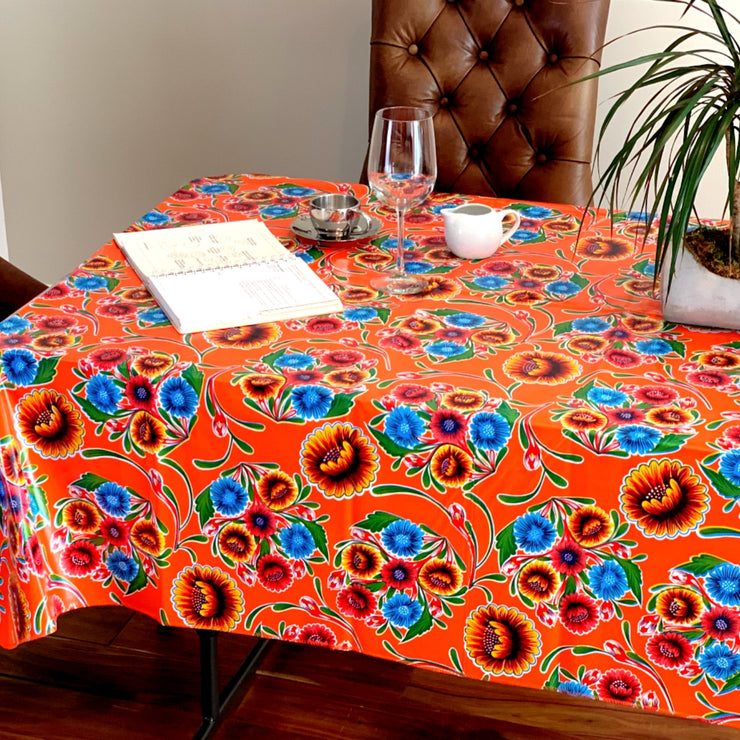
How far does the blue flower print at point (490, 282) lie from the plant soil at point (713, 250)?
25 cm

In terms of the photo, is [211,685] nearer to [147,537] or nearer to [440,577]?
[147,537]

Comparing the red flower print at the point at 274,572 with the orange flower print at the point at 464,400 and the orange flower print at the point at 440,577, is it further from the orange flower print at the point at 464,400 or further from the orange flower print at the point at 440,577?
the orange flower print at the point at 464,400

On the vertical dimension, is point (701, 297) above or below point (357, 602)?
above

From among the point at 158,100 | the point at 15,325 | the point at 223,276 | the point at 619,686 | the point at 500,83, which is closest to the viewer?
the point at 619,686

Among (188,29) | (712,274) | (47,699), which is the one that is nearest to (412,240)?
(712,274)

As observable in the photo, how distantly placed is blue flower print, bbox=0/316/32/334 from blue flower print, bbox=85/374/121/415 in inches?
5.1

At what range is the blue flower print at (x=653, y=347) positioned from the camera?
1072 mm

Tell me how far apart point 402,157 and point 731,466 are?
523mm

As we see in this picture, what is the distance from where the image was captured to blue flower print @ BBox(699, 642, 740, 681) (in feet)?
3.15

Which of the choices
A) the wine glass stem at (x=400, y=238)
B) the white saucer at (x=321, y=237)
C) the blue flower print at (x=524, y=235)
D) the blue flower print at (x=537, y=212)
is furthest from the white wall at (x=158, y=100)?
the wine glass stem at (x=400, y=238)

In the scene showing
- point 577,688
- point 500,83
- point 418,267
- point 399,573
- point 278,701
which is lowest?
point 278,701

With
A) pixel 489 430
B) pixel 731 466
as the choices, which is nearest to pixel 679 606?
pixel 731 466

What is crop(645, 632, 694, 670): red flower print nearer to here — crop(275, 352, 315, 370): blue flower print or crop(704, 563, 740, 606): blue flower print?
crop(704, 563, 740, 606): blue flower print

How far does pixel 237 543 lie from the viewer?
105 cm
